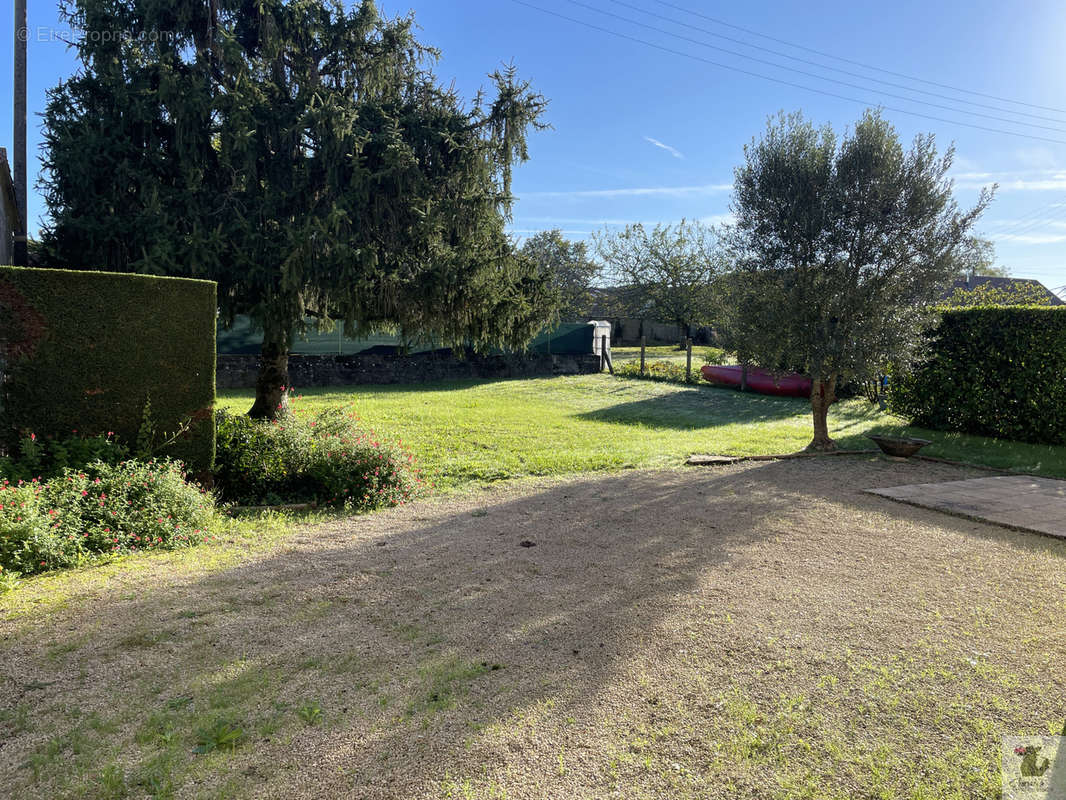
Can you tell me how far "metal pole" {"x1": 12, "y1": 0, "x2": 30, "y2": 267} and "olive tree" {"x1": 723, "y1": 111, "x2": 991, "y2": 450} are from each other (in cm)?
962

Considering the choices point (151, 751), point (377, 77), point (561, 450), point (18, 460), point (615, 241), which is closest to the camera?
point (151, 751)

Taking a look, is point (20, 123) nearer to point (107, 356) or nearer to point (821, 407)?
point (107, 356)

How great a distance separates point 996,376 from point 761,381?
7268mm

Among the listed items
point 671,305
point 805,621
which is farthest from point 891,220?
point 671,305

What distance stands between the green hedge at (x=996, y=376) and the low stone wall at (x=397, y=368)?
10.7m

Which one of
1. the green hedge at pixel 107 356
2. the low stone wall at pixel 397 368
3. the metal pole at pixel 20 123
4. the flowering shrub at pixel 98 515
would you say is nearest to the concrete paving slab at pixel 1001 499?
the flowering shrub at pixel 98 515

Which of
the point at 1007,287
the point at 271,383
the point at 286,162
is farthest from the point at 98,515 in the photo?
the point at 1007,287

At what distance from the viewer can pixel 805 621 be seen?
3.64 meters

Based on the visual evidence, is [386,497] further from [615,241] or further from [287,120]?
[615,241]

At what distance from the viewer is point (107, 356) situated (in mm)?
5348

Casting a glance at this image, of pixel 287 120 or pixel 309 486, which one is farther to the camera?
pixel 287 120

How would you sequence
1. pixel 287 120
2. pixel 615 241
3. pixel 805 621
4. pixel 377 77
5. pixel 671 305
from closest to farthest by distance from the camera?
pixel 805 621 → pixel 287 120 → pixel 377 77 → pixel 671 305 → pixel 615 241

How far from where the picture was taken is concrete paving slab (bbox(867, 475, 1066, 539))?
237 inches

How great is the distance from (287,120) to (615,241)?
3470 centimetres
